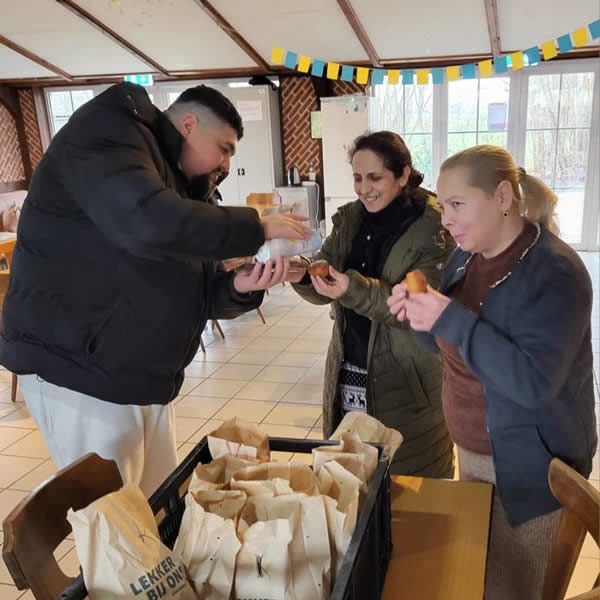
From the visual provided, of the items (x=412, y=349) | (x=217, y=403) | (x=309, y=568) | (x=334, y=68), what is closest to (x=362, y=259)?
(x=412, y=349)

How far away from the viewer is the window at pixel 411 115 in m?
7.44

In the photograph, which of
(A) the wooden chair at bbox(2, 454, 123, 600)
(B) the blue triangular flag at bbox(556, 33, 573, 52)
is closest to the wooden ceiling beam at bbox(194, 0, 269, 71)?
(B) the blue triangular flag at bbox(556, 33, 573, 52)

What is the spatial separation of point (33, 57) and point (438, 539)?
8232 millimetres

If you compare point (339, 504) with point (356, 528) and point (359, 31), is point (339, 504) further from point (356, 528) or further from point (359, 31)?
point (359, 31)

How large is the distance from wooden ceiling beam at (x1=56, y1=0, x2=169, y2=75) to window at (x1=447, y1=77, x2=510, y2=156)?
3862 millimetres

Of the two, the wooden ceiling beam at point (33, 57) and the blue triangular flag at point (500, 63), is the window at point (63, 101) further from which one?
the blue triangular flag at point (500, 63)

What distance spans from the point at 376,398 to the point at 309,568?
110 cm

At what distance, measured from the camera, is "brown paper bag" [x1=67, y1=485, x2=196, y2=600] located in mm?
754

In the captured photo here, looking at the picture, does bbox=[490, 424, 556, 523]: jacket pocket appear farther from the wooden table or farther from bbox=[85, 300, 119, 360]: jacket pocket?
bbox=[85, 300, 119, 360]: jacket pocket

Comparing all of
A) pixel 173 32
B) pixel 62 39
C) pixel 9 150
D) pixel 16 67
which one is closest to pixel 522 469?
pixel 173 32

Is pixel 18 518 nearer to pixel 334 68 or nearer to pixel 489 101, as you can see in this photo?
pixel 334 68

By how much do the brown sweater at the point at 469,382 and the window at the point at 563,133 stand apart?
244 inches

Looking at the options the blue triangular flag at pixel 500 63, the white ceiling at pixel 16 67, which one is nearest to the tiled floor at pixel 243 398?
the blue triangular flag at pixel 500 63

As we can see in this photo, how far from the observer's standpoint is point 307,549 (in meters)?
0.82
